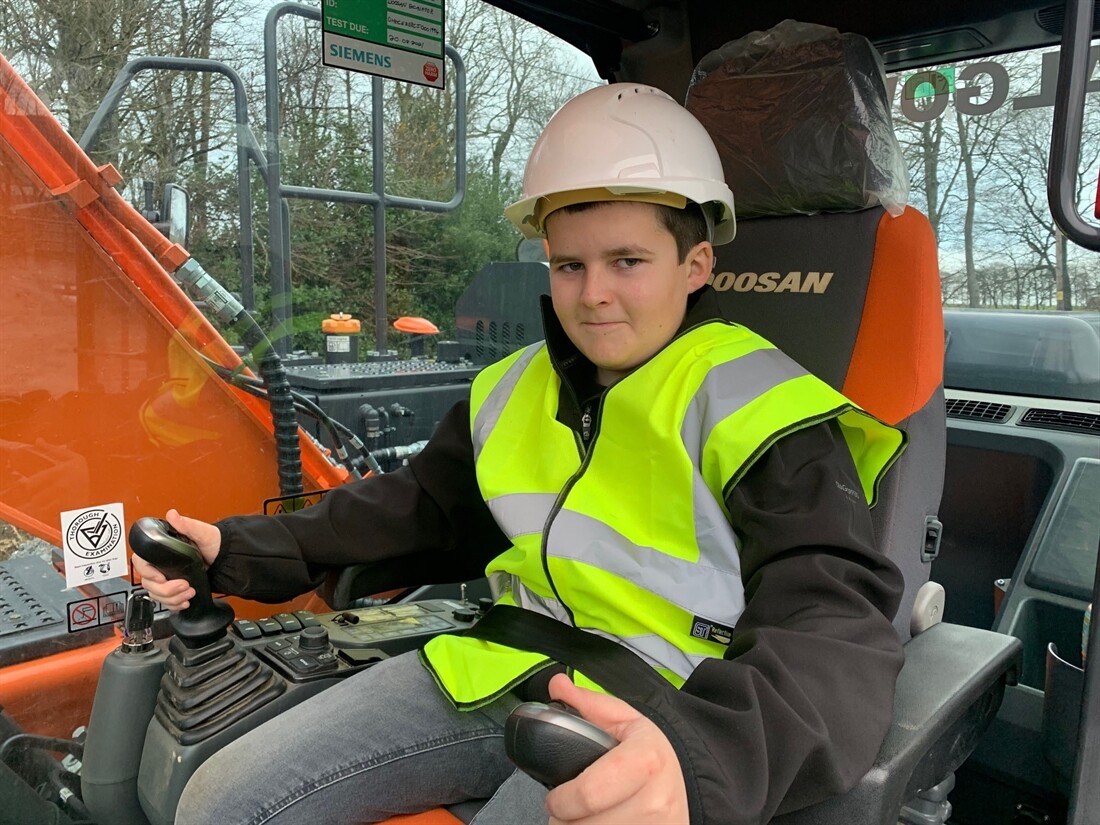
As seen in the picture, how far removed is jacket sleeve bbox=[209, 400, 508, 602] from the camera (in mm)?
1487

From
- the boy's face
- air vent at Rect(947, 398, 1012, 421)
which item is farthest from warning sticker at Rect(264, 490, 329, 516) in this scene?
air vent at Rect(947, 398, 1012, 421)

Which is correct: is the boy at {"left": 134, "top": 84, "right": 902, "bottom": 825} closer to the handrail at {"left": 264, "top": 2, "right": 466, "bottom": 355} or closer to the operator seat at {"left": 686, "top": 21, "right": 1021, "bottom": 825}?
the operator seat at {"left": 686, "top": 21, "right": 1021, "bottom": 825}

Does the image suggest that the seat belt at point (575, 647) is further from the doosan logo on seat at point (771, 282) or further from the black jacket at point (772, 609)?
the doosan logo on seat at point (771, 282)

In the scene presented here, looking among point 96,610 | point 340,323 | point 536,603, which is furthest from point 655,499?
point 96,610

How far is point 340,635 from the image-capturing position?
64.9 inches

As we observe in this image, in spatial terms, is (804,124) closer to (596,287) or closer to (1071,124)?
(596,287)

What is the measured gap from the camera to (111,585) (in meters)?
1.56

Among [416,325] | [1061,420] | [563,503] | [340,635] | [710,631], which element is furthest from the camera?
[1061,420]

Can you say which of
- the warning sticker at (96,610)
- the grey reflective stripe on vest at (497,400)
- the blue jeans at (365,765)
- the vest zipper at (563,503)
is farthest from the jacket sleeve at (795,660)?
the warning sticker at (96,610)

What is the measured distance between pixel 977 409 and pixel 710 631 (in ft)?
5.51

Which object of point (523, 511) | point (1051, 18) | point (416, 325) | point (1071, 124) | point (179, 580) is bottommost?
point (179, 580)

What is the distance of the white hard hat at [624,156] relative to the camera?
1341mm

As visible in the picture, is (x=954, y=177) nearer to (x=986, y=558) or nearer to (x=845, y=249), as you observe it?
(x=845, y=249)

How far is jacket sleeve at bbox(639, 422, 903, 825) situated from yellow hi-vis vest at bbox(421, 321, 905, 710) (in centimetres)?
4
